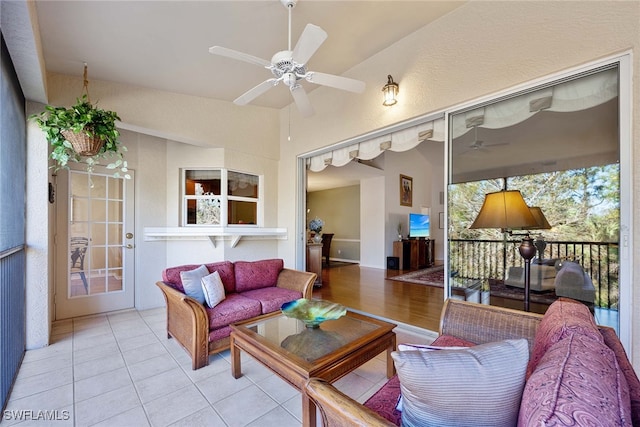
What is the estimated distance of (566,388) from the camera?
62 cm

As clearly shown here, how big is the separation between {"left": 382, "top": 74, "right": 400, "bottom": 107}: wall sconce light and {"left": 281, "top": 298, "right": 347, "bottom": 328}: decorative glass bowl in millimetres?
2250

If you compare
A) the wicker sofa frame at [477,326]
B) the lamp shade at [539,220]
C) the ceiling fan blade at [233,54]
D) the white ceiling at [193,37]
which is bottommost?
the wicker sofa frame at [477,326]

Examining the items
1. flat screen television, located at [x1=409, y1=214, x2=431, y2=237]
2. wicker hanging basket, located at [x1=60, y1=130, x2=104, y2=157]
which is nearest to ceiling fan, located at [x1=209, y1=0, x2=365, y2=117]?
wicker hanging basket, located at [x1=60, y1=130, x2=104, y2=157]

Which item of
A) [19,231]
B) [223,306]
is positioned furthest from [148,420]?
[19,231]

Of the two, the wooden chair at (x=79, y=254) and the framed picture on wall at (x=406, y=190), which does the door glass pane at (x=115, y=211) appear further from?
the framed picture on wall at (x=406, y=190)

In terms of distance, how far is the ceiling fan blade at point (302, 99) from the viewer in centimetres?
232

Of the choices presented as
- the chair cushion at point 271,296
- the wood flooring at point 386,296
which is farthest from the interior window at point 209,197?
the wood flooring at point 386,296

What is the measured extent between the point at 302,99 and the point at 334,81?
0.41 metres

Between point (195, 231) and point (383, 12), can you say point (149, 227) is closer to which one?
point (195, 231)

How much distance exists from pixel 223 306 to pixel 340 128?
102 inches

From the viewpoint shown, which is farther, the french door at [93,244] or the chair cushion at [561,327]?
the french door at [93,244]

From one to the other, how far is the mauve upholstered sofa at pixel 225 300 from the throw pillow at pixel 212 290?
0.05 meters

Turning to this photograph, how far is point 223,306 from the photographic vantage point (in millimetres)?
2516

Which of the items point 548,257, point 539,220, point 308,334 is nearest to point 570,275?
point 548,257
